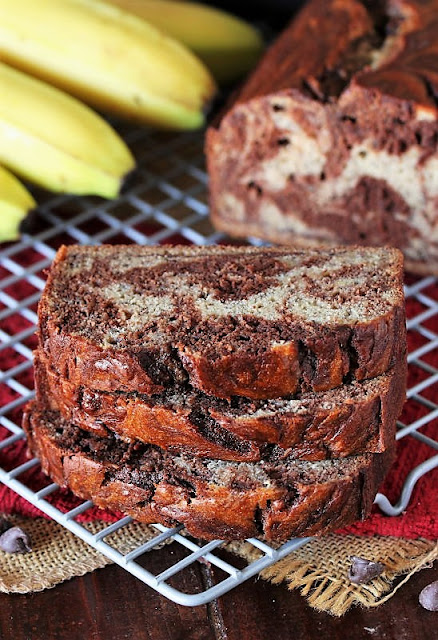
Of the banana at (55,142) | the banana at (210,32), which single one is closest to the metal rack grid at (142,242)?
the banana at (55,142)

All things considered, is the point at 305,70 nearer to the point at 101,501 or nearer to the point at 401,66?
the point at 401,66

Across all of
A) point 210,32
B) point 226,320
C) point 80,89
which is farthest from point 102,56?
point 226,320

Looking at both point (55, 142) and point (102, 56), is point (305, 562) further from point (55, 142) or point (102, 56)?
point (102, 56)

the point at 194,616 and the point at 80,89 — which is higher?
the point at 80,89

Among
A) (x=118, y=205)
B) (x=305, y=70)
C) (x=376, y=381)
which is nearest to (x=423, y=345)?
(x=376, y=381)

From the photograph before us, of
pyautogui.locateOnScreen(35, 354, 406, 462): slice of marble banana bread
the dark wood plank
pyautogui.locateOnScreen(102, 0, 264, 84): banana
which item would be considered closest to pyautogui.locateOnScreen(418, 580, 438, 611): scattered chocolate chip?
pyautogui.locateOnScreen(35, 354, 406, 462): slice of marble banana bread
